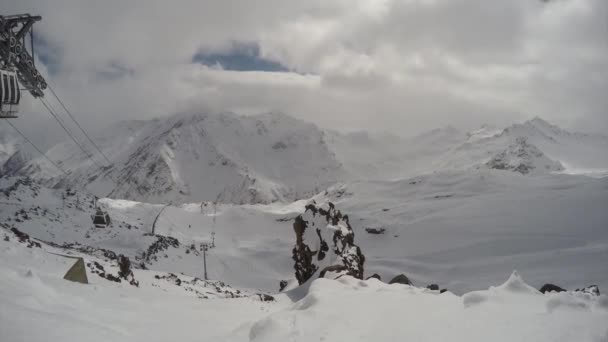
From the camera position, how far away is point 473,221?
7200cm

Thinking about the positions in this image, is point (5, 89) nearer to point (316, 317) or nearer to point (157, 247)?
point (316, 317)

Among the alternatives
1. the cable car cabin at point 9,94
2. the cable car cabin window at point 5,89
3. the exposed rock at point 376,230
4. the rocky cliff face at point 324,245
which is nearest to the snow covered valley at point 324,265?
the rocky cliff face at point 324,245

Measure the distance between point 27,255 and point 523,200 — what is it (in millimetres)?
87661

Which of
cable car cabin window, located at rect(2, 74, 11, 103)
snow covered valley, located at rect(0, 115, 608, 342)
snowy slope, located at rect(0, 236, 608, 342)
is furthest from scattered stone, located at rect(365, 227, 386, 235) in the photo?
cable car cabin window, located at rect(2, 74, 11, 103)

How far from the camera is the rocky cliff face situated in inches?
1000

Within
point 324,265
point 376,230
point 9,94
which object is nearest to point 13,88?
point 9,94

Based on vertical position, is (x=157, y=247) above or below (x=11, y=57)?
below

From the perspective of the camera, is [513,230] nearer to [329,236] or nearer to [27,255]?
[329,236]

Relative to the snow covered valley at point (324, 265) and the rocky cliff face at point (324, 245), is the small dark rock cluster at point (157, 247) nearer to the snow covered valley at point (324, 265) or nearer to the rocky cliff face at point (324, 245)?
the snow covered valley at point (324, 265)

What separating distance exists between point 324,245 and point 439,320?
1875 cm

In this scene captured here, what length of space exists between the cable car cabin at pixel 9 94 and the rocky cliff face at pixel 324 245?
18.3 meters

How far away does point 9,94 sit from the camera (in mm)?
16703

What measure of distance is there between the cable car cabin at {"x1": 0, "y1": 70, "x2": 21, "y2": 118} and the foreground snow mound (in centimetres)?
1534

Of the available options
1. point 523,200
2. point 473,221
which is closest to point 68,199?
point 473,221
